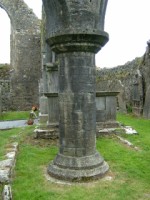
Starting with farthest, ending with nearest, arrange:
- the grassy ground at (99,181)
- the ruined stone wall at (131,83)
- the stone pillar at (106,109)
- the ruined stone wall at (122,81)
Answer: the ruined stone wall at (122,81) < the ruined stone wall at (131,83) < the stone pillar at (106,109) < the grassy ground at (99,181)

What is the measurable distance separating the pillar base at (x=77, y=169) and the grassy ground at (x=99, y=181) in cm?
14

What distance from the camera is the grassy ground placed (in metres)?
3.85

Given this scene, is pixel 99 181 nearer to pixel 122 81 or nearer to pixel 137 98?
pixel 137 98

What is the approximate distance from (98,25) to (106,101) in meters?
3.78

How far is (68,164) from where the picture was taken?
176 inches

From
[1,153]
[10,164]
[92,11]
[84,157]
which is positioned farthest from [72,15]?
[1,153]

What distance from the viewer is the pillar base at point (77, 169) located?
4.34 meters

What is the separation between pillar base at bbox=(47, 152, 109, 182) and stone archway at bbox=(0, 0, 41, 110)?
13.0m

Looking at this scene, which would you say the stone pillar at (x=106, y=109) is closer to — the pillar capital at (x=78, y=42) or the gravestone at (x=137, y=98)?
the pillar capital at (x=78, y=42)

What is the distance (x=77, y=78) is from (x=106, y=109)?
12.2 ft

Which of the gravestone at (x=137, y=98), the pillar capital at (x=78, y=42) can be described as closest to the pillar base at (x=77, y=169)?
the pillar capital at (x=78, y=42)

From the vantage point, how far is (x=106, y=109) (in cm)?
796

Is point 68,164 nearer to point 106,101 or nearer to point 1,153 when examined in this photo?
point 1,153

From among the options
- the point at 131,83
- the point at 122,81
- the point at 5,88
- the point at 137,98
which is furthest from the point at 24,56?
the point at 137,98
